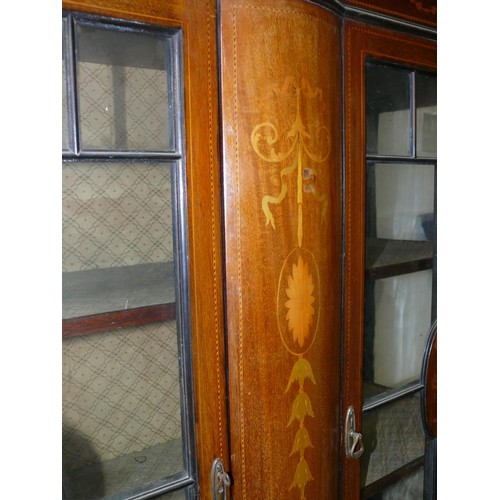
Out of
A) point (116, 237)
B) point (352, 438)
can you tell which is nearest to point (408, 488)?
point (352, 438)

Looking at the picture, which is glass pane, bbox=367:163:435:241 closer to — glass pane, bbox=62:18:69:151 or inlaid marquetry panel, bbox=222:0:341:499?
inlaid marquetry panel, bbox=222:0:341:499

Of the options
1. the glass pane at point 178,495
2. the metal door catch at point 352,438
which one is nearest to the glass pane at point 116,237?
the glass pane at point 178,495

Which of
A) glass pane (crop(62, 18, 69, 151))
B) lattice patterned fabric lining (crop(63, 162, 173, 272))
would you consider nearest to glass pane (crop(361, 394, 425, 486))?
lattice patterned fabric lining (crop(63, 162, 173, 272))

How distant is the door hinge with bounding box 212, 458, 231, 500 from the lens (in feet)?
2.34

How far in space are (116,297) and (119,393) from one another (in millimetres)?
127

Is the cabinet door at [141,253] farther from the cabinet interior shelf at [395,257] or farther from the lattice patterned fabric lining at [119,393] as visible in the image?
the cabinet interior shelf at [395,257]

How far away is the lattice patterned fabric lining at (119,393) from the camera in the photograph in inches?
25.1

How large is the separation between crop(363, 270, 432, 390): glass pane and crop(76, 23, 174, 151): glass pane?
0.52 metres

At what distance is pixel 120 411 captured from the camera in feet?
2.22

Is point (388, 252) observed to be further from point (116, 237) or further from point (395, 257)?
point (116, 237)

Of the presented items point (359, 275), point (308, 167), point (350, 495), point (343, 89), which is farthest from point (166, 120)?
point (350, 495)
